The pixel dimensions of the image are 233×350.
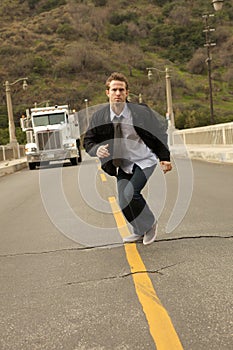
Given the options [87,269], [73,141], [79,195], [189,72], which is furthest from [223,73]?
[87,269]

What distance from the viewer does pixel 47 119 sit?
27.2m

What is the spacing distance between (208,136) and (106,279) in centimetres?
2450

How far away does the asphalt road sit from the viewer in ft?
12.2

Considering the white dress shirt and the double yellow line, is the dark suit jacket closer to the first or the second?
the white dress shirt

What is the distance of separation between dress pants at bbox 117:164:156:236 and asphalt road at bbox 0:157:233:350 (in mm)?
284

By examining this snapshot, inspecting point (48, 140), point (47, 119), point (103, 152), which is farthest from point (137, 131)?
point (47, 119)

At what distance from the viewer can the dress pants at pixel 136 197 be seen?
6246mm

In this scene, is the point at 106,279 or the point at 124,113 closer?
the point at 106,279

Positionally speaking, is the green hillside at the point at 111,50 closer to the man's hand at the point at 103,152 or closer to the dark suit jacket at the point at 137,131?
the dark suit jacket at the point at 137,131

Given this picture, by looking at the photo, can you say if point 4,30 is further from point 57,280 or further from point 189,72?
point 57,280

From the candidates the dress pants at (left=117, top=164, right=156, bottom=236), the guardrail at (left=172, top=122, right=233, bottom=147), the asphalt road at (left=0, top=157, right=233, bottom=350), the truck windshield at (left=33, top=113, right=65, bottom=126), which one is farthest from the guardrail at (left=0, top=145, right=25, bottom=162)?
the dress pants at (left=117, top=164, right=156, bottom=236)

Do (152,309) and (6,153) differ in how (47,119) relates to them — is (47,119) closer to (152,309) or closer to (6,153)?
(6,153)

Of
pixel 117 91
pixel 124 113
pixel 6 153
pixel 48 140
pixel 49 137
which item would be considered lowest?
pixel 6 153

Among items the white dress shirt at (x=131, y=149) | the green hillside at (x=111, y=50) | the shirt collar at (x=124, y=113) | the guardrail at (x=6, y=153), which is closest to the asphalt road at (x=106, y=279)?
the white dress shirt at (x=131, y=149)
